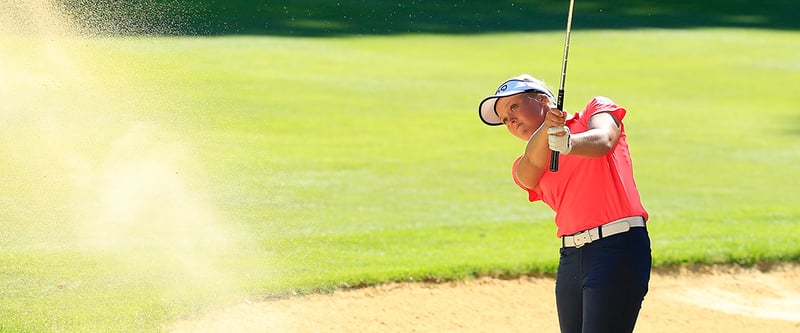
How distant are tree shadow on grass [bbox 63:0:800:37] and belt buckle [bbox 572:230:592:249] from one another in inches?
611

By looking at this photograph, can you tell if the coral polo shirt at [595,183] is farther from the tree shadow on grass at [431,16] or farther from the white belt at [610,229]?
the tree shadow on grass at [431,16]

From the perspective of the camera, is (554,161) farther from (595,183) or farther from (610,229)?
(610,229)

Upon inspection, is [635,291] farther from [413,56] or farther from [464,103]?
[413,56]

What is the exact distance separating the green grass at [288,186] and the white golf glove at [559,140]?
3.23 metres

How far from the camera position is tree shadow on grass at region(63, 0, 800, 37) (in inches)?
863

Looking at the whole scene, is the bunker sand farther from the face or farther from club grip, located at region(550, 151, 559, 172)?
club grip, located at region(550, 151, 559, 172)

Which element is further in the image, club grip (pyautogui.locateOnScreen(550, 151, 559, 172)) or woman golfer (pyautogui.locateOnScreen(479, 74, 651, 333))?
woman golfer (pyautogui.locateOnScreen(479, 74, 651, 333))

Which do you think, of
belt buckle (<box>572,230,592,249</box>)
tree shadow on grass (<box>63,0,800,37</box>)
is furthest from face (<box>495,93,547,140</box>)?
tree shadow on grass (<box>63,0,800,37</box>)

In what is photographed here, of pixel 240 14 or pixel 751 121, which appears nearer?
→ pixel 751 121

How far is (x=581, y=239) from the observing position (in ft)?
14.0

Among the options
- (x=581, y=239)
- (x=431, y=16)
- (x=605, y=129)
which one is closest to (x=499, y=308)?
(x=581, y=239)

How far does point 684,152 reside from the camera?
39.3ft

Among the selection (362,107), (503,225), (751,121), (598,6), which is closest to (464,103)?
(362,107)

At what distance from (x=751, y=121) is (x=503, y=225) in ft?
19.4
